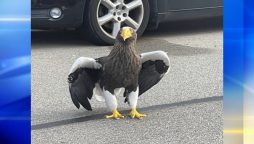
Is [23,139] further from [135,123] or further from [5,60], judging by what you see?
[135,123]

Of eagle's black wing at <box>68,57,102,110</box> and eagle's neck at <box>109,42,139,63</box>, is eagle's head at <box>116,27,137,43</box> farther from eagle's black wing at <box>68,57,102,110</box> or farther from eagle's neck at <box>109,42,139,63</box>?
eagle's black wing at <box>68,57,102,110</box>

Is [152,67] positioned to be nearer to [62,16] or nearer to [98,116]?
[98,116]

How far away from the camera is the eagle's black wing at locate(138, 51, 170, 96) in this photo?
4.45m

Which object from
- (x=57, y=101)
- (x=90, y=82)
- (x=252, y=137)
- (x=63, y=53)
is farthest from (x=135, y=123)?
(x=63, y=53)

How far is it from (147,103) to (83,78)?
2.54ft

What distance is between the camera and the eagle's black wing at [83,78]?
14.1ft

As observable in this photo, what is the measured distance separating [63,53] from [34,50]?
0.41m

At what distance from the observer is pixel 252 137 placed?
2553 mm

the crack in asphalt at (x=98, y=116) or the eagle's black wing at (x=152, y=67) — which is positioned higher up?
the eagle's black wing at (x=152, y=67)

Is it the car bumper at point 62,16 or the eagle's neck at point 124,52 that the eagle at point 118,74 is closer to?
the eagle's neck at point 124,52

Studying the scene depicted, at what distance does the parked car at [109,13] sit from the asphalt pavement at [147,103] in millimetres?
241

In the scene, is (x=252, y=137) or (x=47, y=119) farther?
(x=47, y=119)

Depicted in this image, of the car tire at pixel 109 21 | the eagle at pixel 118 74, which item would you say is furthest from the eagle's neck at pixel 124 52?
the car tire at pixel 109 21

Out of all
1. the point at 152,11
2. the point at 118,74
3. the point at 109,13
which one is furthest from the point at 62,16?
the point at 118,74
